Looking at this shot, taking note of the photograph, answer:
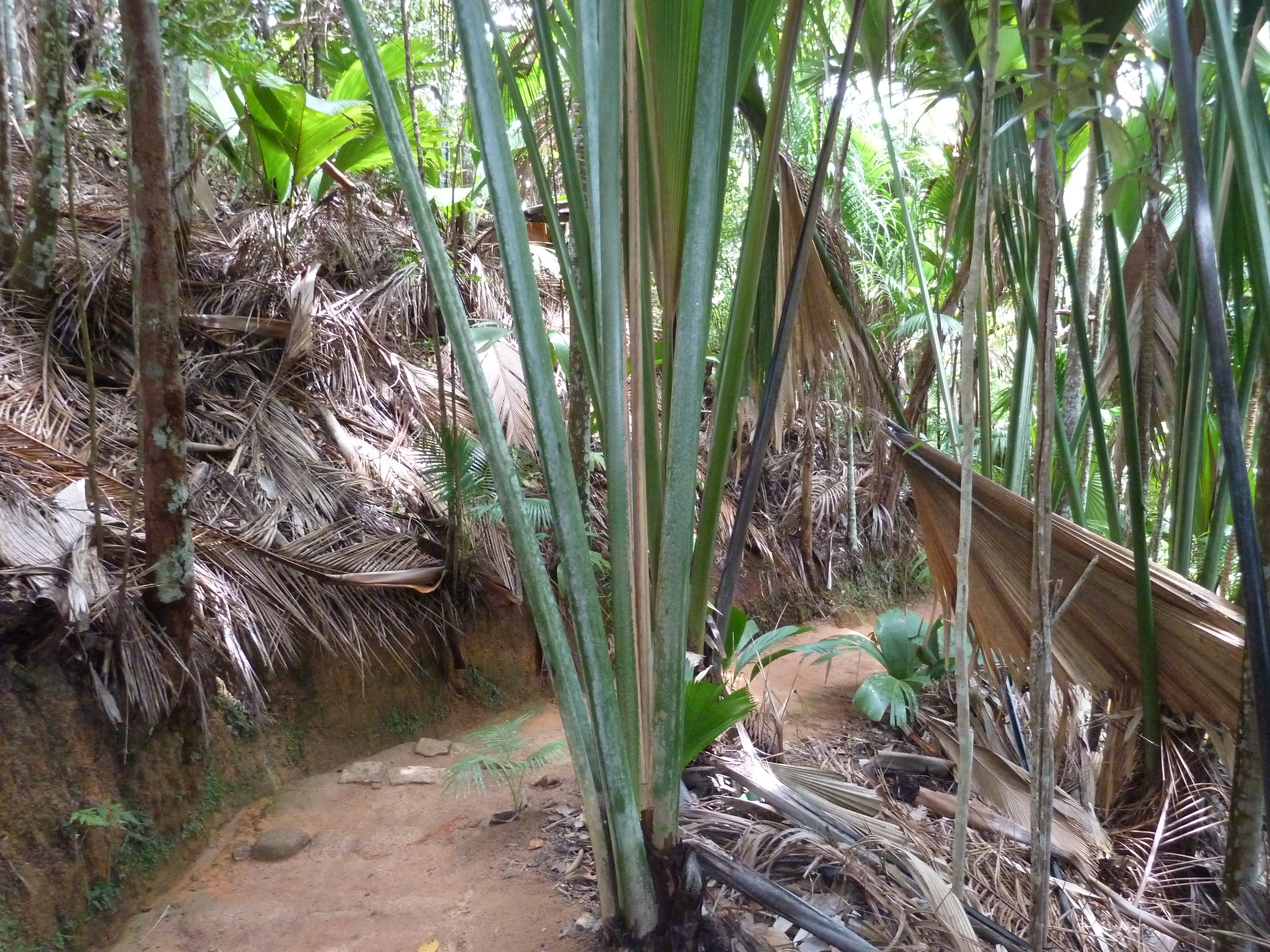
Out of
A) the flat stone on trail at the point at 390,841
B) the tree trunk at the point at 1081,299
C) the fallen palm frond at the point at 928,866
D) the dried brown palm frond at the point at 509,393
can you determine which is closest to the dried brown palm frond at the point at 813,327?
the tree trunk at the point at 1081,299

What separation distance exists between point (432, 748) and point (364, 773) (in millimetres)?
330

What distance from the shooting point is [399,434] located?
174 inches

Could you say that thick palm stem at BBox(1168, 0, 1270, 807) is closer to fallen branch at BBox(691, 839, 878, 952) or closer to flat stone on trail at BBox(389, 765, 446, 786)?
fallen branch at BBox(691, 839, 878, 952)

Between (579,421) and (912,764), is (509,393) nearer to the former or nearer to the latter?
(579,421)

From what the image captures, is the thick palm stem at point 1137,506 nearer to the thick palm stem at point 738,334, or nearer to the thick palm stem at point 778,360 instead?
the thick palm stem at point 778,360

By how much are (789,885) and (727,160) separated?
1780 millimetres

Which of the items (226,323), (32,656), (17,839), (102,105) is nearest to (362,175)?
(102,105)

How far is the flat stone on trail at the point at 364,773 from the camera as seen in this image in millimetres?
3041

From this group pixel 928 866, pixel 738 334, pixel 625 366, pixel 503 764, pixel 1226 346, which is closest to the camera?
pixel 1226 346

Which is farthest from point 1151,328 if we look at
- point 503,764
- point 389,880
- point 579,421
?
point 389,880

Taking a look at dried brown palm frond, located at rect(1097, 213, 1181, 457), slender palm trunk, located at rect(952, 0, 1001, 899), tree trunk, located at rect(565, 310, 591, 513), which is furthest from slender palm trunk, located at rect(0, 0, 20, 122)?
dried brown palm frond, located at rect(1097, 213, 1181, 457)

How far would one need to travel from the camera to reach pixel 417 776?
3.08 m

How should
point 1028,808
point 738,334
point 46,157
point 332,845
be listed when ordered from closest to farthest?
1. point 738,334
2. point 1028,808
3. point 332,845
4. point 46,157

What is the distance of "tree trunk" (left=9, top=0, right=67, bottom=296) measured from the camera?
3020mm
